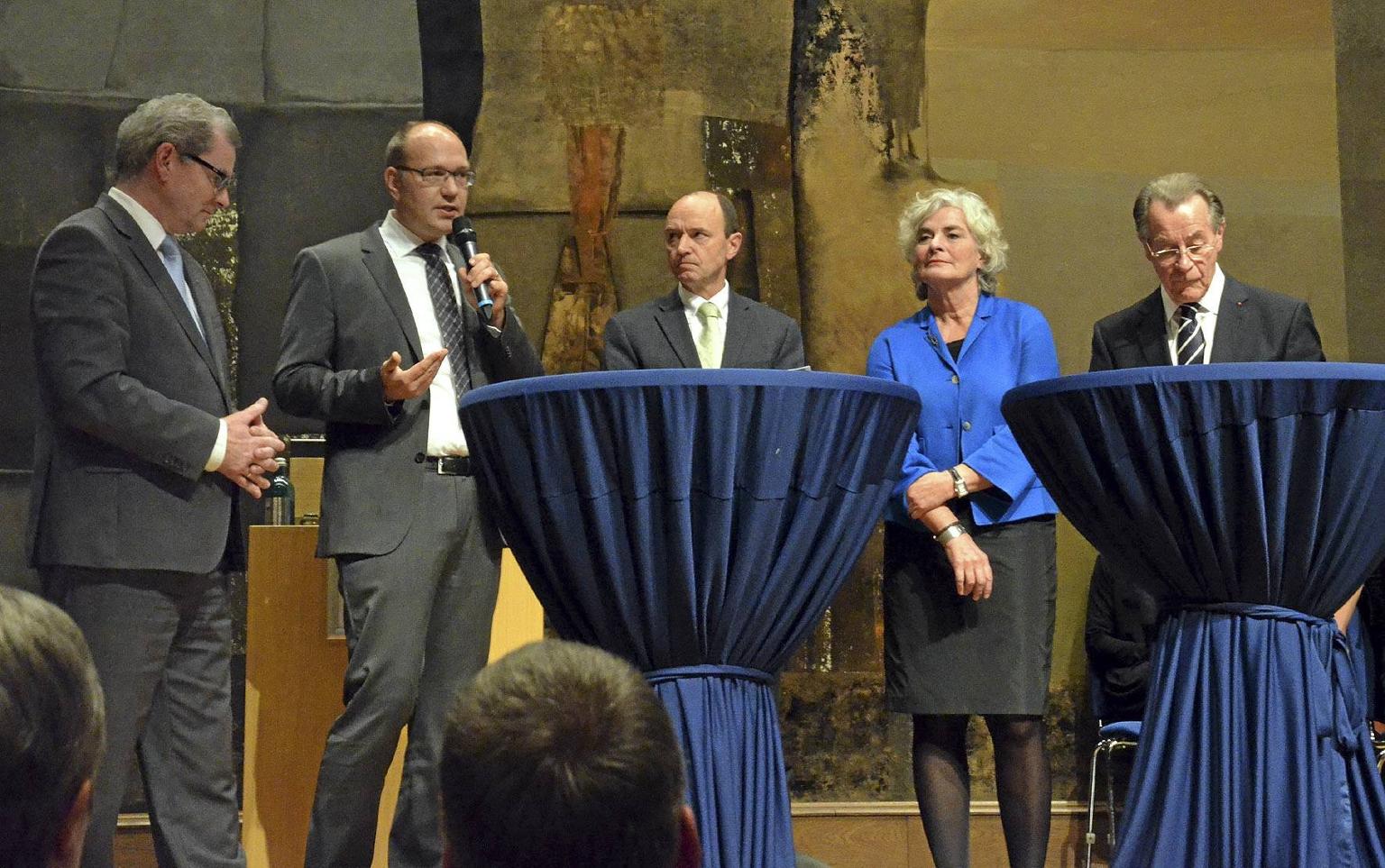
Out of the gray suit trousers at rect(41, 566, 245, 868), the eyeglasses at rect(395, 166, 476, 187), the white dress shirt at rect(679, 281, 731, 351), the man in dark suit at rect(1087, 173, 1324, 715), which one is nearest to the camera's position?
the gray suit trousers at rect(41, 566, 245, 868)

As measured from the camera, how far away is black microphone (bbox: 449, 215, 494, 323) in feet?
10.5

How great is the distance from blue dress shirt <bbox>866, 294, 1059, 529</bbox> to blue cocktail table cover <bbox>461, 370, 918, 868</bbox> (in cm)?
93

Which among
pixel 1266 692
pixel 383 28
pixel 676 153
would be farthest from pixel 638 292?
pixel 1266 692

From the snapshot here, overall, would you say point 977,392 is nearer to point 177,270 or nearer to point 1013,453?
point 1013,453

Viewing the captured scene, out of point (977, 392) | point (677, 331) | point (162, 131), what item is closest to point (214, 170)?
point (162, 131)

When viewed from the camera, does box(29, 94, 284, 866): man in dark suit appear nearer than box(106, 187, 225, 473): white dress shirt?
Yes

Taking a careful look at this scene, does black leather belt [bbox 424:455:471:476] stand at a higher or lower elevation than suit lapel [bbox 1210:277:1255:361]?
lower

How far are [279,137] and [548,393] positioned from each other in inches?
106

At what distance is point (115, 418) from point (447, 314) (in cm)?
75

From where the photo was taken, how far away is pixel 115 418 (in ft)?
9.72

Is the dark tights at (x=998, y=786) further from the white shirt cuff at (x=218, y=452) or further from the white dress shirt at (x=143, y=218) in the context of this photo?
the white dress shirt at (x=143, y=218)

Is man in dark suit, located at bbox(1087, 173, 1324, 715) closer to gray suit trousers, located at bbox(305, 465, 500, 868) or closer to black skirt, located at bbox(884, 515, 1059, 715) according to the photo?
black skirt, located at bbox(884, 515, 1059, 715)

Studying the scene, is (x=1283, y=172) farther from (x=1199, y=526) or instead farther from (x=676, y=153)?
(x=1199, y=526)

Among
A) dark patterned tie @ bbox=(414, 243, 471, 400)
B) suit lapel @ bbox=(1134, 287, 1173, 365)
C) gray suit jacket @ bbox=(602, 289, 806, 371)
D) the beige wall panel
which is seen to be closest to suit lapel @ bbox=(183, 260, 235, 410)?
dark patterned tie @ bbox=(414, 243, 471, 400)
